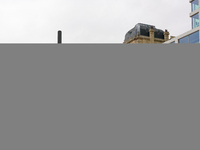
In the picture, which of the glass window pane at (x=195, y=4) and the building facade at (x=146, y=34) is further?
the building facade at (x=146, y=34)

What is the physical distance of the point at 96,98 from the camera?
10.3ft

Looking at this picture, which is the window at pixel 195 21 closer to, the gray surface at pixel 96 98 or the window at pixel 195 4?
the window at pixel 195 4

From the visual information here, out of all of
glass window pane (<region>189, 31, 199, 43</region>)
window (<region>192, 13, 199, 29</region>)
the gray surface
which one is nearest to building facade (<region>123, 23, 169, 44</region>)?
window (<region>192, 13, 199, 29</region>)

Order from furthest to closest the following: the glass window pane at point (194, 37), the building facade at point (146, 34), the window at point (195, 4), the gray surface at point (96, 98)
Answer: the building facade at point (146, 34)
the window at point (195, 4)
the glass window pane at point (194, 37)
the gray surface at point (96, 98)

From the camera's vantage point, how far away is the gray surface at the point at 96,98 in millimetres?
3070

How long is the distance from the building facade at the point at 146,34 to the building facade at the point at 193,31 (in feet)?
41.3

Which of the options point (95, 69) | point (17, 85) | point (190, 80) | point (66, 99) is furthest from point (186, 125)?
point (17, 85)

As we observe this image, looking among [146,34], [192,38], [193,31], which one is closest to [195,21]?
[193,31]

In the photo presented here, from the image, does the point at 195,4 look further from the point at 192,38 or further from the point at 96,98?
the point at 96,98

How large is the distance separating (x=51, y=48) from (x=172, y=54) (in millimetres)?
2249

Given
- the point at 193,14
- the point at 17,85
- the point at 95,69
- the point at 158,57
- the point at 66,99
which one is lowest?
the point at 66,99

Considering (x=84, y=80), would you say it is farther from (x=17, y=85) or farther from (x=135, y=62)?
(x=17, y=85)

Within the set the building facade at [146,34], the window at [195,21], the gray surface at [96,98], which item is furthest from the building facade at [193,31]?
the gray surface at [96,98]

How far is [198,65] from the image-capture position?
10.5ft
